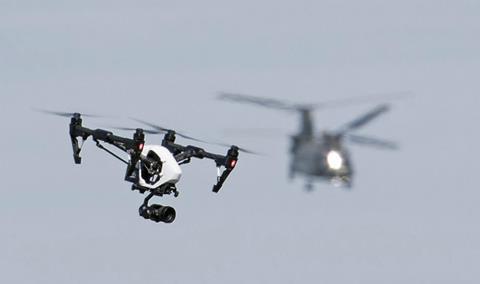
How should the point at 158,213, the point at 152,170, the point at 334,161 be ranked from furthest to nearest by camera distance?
1. the point at 158,213
2. the point at 152,170
3. the point at 334,161

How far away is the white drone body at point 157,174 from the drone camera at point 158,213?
170 centimetres

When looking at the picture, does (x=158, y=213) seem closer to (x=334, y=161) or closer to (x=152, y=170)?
(x=152, y=170)

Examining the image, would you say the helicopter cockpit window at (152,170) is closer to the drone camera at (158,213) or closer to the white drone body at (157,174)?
the white drone body at (157,174)

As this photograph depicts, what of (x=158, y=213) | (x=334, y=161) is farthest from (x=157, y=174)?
(x=334, y=161)

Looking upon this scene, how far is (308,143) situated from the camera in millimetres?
94312

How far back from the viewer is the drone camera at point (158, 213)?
9900 centimetres

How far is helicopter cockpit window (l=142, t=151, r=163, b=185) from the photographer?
98.9m

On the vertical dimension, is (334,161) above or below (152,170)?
above

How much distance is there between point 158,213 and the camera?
9919 centimetres

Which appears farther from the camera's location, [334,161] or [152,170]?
[152,170]

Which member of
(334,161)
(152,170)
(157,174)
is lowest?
(157,174)

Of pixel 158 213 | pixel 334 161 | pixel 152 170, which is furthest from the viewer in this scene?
pixel 158 213

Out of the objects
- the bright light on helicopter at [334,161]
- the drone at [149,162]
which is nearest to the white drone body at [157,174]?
the drone at [149,162]

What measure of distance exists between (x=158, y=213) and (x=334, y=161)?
15474 millimetres
